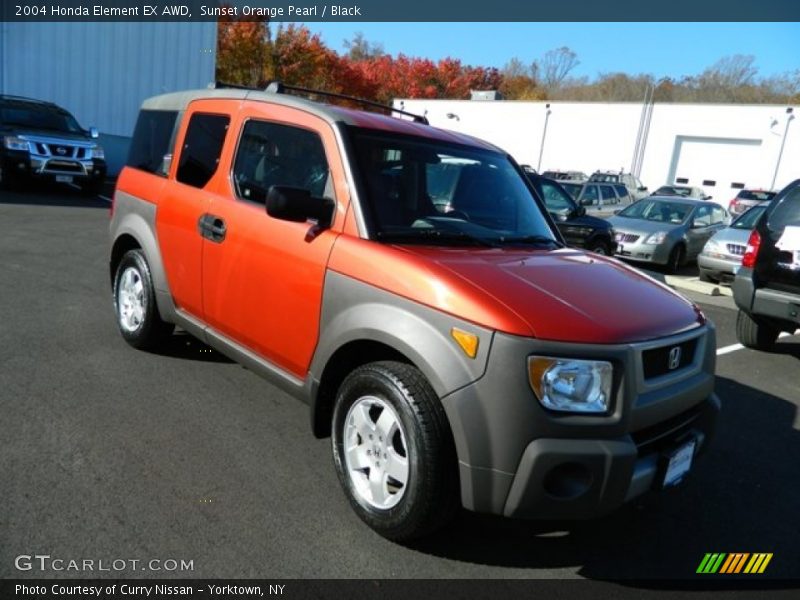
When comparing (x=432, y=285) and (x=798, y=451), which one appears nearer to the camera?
(x=432, y=285)

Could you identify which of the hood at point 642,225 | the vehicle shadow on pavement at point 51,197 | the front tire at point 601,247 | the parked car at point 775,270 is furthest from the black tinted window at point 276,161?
the vehicle shadow on pavement at point 51,197

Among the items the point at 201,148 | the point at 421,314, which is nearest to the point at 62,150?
the point at 201,148

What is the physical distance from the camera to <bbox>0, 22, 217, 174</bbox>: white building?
19703 millimetres

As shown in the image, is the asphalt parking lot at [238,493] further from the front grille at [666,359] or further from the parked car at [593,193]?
Answer: the parked car at [593,193]

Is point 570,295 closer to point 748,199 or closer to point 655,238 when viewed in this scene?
point 655,238

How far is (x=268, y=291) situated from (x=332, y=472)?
104cm

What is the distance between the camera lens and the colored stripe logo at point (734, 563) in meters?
2.95

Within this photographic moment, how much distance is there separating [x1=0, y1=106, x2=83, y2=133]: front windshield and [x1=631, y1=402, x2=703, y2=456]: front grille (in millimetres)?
14867

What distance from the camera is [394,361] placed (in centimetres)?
289

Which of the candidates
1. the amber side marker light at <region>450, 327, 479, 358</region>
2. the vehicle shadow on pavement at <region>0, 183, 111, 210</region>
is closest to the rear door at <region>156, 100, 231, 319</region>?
the amber side marker light at <region>450, 327, 479, 358</region>

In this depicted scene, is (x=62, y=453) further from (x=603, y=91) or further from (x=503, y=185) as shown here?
(x=603, y=91)

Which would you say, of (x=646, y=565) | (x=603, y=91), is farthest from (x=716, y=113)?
(x=646, y=565)

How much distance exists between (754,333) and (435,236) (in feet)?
16.4

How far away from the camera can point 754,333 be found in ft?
22.2
